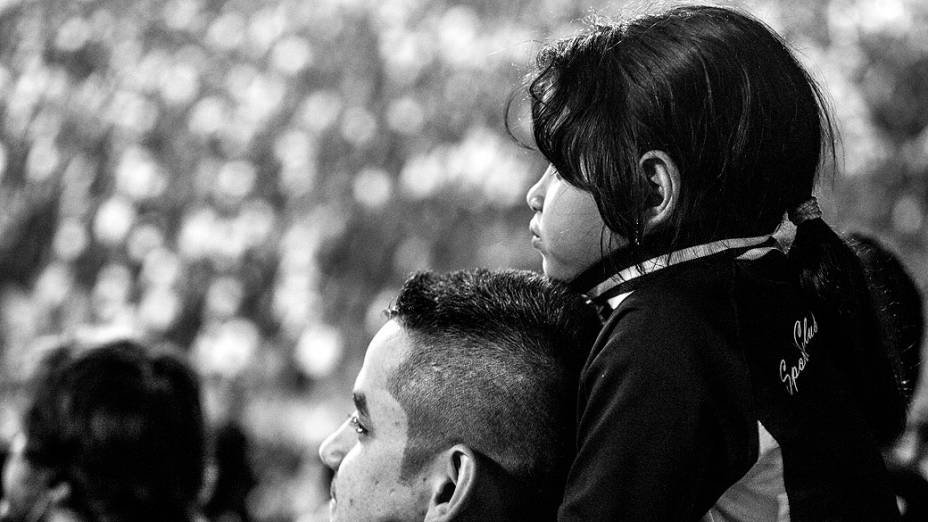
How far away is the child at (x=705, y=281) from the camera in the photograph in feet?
3.59

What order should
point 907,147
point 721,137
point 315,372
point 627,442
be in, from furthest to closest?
point 315,372, point 907,147, point 721,137, point 627,442

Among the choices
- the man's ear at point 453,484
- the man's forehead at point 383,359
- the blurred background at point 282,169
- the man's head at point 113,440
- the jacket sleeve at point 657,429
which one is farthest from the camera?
the blurred background at point 282,169

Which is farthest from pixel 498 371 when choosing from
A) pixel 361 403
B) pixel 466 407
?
pixel 361 403

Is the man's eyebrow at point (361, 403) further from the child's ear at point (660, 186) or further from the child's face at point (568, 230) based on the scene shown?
the child's ear at point (660, 186)

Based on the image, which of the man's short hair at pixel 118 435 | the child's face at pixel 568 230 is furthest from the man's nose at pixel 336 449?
the man's short hair at pixel 118 435

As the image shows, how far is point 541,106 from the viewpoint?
1306 millimetres

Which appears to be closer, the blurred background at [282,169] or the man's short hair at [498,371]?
the man's short hair at [498,371]

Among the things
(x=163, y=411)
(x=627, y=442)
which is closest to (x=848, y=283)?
(x=627, y=442)

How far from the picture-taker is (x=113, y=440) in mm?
2195

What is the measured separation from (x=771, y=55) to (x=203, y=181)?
3793 mm

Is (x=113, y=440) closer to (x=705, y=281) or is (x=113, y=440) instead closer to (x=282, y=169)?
(x=705, y=281)

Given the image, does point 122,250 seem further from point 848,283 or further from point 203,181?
point 848,283

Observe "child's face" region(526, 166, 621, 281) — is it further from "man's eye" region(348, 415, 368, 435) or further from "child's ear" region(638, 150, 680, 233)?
"man's eye" region(348, 415, 368, 435)

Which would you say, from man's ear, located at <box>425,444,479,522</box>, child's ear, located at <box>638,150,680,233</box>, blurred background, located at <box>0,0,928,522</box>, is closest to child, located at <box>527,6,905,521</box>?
child's ear, located at <box>638,150,680,233</box>
